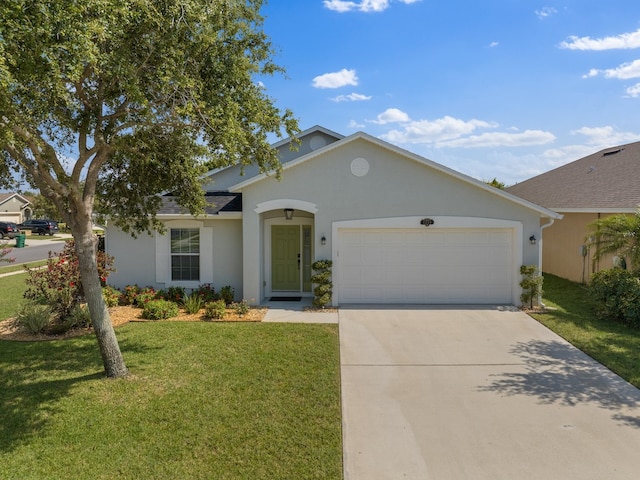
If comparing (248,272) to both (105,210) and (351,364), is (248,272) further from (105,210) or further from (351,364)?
(351,364)

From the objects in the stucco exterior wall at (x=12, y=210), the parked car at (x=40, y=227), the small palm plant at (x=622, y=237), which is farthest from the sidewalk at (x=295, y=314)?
the stucco exterior wall at (x=12, y=210)

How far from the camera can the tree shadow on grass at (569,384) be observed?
6281 mm

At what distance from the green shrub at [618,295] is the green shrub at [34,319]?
13372 mm

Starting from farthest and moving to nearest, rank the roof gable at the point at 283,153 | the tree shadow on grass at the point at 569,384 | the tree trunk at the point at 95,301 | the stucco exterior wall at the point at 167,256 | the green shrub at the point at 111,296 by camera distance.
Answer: the roof gable at the point at 283,153 < the stucco exterior wall at the point at 167,256 < the green shrub at the point at 111,296 < the tree trunk at the point at 95,301 < the tree shadow on grass at the point at 569,384

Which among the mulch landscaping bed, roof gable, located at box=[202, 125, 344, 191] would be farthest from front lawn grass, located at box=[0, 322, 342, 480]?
roof gable, located at box=[202, 125, 344, 191]

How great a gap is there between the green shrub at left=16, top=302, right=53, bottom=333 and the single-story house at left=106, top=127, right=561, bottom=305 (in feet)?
11.9

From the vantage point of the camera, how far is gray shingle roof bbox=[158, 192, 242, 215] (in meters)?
12.8

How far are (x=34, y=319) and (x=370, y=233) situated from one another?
8.56 meters

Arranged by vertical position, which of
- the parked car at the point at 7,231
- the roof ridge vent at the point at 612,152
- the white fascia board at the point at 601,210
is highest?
the roof ridge vent at the point at 612,152

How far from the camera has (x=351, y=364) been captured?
7855 millimetres

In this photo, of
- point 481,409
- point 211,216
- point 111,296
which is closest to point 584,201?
point 481,409

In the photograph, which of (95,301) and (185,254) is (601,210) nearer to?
(185,254)

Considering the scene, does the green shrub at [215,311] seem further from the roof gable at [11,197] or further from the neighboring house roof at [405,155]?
the roof gable at [11,197]

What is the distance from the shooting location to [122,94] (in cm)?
674
